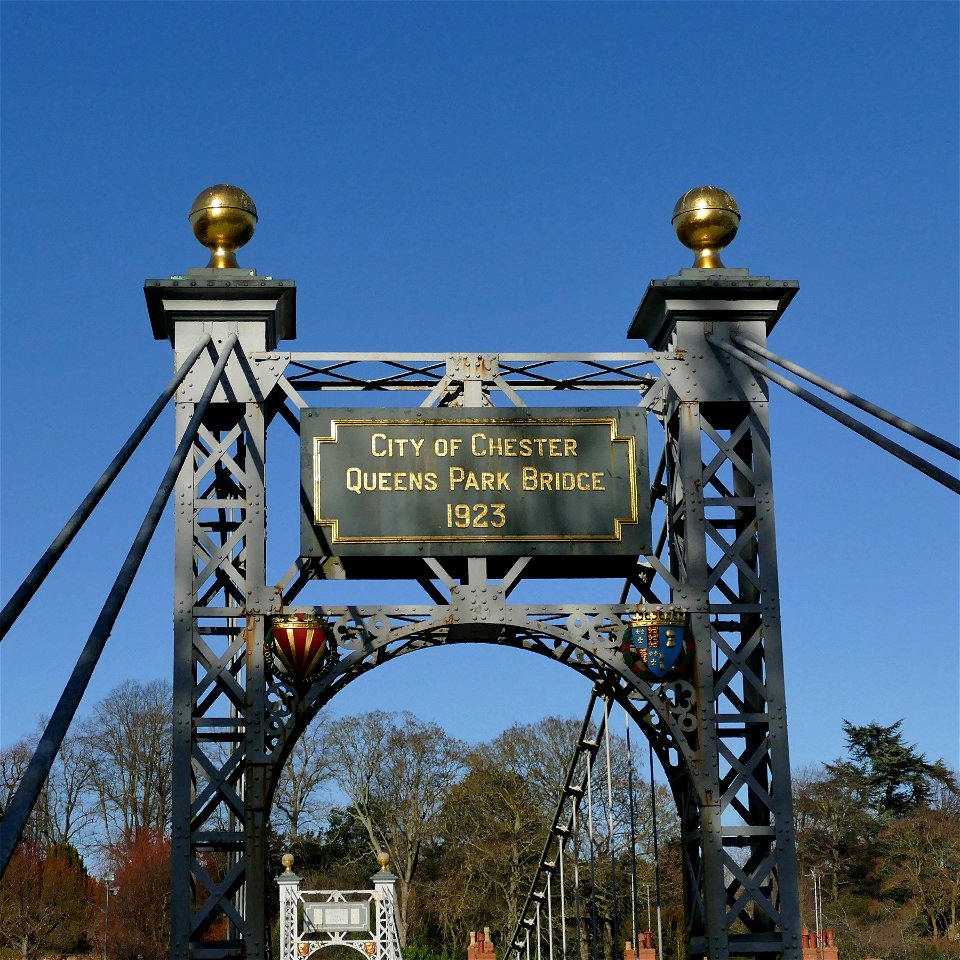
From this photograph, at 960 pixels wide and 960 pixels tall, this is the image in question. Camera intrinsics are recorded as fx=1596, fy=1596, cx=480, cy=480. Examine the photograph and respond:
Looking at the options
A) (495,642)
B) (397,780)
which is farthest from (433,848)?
(495,642)

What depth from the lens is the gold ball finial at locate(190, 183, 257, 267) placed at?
1442 cm

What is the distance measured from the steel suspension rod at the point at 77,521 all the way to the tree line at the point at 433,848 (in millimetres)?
25526

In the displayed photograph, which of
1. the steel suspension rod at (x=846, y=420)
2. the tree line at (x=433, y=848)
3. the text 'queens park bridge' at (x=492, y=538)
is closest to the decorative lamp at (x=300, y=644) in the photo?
the text 'queens park bridge' at (x=492, y=538)

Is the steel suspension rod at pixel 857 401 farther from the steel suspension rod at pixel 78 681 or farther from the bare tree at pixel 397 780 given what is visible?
the bare tree at pixel 397 780

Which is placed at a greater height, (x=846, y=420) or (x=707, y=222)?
(x=707, y=222)

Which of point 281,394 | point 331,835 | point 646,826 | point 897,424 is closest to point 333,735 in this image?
point 331,835

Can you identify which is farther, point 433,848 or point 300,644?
point 433,848

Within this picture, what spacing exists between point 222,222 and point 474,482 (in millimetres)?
3291

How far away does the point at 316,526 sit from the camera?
45.5 ft

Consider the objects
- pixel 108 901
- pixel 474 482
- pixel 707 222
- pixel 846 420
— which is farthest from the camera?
pixel 108 901

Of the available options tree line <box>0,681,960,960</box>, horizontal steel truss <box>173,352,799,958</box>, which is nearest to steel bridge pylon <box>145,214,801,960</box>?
horizontal steel truss <box>173,352,799,958</box>

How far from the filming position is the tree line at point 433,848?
40.8 m

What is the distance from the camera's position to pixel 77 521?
31.6 feet

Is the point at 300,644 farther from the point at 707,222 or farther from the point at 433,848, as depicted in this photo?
the point at 433,848
